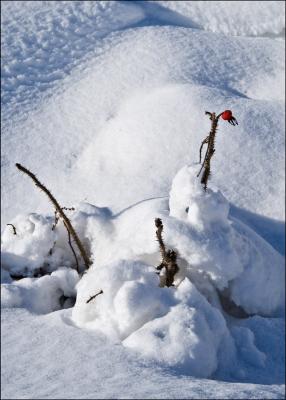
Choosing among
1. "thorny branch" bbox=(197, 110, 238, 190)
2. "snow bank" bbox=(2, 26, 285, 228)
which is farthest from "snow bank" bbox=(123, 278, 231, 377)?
"snow bank" bbox=(2, 26, 285, 228)

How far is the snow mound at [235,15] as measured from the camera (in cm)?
552

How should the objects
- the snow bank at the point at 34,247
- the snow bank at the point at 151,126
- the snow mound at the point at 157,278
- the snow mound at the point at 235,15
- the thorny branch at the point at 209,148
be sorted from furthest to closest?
the snow mound at the point at 235,15, the snow bank at the point at 151,126, the snow bank at the point at 34,247, the thorny branch at the point at 209,148, the snow mound at the point at 157,278

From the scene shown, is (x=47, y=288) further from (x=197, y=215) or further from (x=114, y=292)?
(x=197, y=215)

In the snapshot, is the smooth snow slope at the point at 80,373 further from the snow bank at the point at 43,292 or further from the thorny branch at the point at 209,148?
the thorny branch at the point at 209,148

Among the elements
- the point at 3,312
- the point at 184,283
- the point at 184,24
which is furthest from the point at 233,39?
the point at 3,312

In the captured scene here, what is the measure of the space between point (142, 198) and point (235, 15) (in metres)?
3.25

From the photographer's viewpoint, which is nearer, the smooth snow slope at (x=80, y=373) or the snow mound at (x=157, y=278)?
the smooth snow slope at (x=80, y=373)

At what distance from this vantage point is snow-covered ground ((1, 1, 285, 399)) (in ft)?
6.75

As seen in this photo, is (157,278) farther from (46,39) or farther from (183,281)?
(46,39)

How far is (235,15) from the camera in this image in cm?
Answer: 567

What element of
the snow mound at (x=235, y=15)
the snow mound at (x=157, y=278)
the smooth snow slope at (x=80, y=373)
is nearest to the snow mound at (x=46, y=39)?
the snow mound at (x=235, y=15)

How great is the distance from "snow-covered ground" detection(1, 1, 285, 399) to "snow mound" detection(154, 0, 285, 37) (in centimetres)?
2

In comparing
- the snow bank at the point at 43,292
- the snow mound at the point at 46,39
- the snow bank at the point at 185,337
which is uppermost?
the snow mound at the point at 46,39

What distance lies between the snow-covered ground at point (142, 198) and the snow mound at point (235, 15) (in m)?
0.02
